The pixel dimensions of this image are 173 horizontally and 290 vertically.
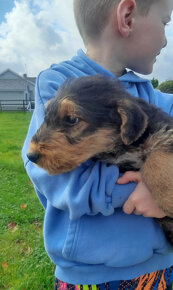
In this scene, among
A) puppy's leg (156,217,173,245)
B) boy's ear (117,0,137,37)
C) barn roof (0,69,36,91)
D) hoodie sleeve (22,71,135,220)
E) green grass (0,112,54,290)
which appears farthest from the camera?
barn roof (0,69,36,91)

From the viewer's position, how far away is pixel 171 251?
2.27 meters

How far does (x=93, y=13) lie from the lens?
106 inches

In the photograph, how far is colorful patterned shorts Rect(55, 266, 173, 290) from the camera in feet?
7.24

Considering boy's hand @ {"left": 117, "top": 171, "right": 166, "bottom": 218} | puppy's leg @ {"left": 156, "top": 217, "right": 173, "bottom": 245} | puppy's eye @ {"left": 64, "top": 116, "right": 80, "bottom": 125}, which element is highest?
puppy's eye @ {"left": 64, "top": 116, "right": 80, "bottom": 125}

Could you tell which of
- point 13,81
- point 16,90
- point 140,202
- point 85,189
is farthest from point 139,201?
point 13,81

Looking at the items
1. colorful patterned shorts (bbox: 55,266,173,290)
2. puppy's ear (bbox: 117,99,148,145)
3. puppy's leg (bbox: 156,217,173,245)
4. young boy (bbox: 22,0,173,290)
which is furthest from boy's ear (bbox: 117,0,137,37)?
colorful patterned shorts (bbox: 55,266,173,290)

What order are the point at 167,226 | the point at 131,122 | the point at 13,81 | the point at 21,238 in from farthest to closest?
the point at 13,81
the point at 21,238
the point at 167,226
the point at 131,122

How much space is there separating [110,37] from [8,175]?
19.4 feet

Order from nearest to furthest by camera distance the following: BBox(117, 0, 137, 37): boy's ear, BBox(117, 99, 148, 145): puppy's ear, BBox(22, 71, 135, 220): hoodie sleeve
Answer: BBox(22, 71, 135, 220): hoodie sleeve < BBox(117, 99, 148, 145): puppy's ear < BBox(117, 0, 137, 37): boy's ear

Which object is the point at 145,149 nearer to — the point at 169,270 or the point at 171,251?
the point at 171,251

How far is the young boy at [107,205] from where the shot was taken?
1933mm

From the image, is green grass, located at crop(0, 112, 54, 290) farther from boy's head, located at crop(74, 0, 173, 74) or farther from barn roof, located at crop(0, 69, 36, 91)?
barn roof, located at crop(0, 69, 36, 91)

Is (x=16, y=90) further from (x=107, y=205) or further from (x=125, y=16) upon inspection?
(x=107, y=205)

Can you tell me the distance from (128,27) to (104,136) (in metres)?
1.14
